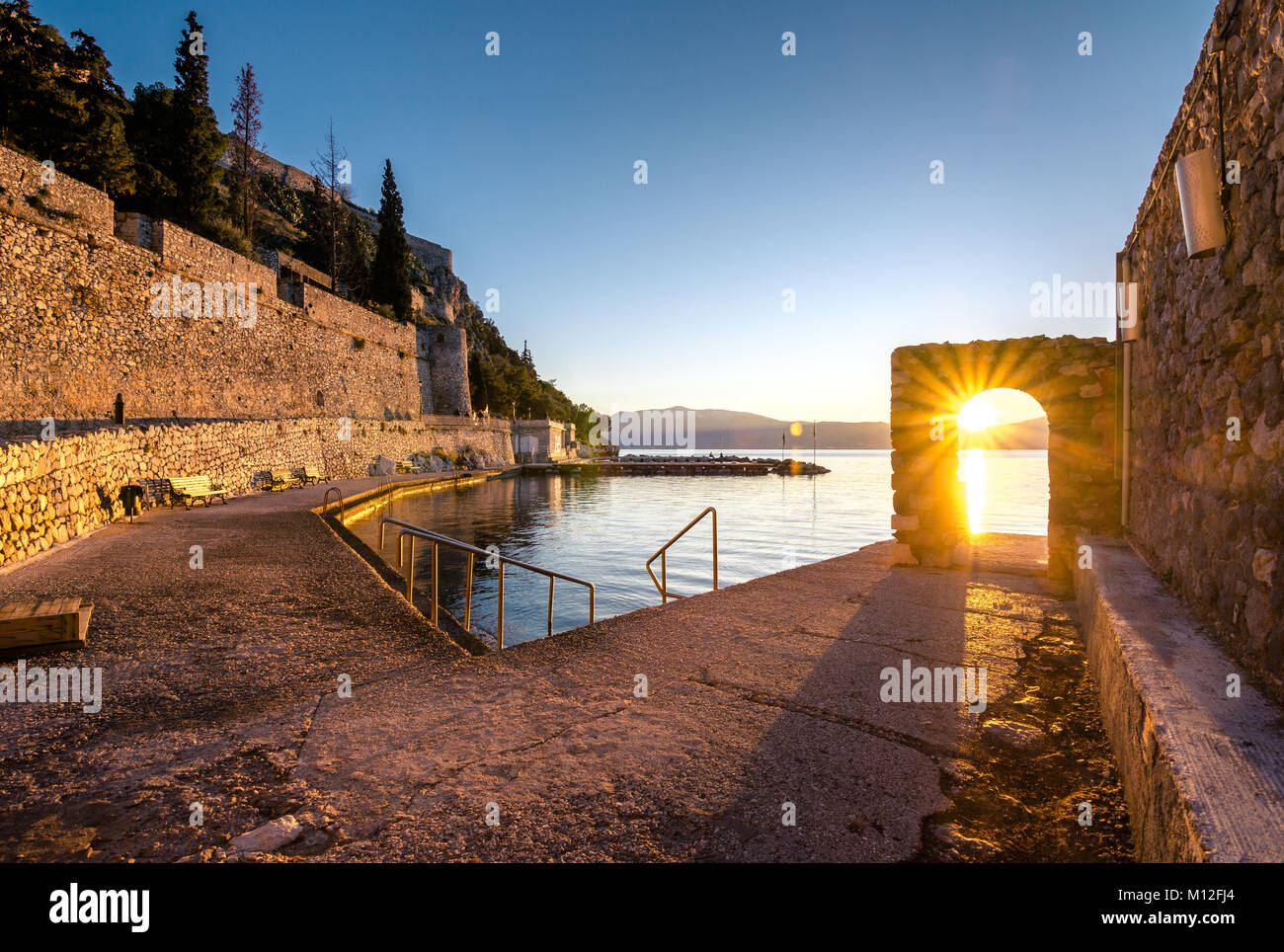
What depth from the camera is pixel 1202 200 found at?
290 centimetres

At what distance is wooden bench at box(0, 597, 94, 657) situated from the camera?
4.02 meters

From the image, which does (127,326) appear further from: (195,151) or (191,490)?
(195,151)

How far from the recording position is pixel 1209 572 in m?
3.03

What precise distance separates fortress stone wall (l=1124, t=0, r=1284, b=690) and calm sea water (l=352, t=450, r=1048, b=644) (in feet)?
27.4

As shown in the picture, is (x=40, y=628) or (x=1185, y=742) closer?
(x=1185, y=742)

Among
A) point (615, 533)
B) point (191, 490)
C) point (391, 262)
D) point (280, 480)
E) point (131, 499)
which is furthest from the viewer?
point (391, 262)

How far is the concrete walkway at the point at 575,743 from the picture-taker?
2115 mm

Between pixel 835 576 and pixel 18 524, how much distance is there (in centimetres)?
972

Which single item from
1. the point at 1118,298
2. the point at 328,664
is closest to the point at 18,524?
the point at 328,664

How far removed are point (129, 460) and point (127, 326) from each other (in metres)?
9.83

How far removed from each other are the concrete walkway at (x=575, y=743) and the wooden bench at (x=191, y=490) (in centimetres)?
993

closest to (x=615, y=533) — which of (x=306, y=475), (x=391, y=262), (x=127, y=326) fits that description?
(x=306, y=475)

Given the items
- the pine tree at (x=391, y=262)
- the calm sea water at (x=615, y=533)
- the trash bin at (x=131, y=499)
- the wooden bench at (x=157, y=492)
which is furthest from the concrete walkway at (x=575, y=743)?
the pine tree at (x=391, y=262)
